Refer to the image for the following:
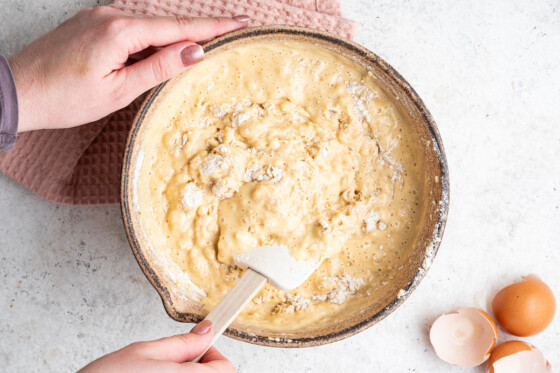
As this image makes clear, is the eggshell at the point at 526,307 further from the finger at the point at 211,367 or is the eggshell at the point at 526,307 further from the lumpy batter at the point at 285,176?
the finger at the point at 211,367

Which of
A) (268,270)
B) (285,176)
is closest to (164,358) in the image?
(268,270)

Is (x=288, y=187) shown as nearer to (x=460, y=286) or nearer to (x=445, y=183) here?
(x=445, y=183)

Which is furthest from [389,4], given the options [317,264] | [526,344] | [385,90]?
[526,344]

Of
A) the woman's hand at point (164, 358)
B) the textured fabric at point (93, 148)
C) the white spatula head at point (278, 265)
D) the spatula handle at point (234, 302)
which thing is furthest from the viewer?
the textured fabric at point (93, 148)

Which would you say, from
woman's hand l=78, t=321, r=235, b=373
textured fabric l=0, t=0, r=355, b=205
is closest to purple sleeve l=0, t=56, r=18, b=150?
textured fabric l=0, t=0, r=355, b=205

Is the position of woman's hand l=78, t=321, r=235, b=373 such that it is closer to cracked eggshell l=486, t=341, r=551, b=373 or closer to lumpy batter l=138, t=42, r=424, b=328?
lumpy batter l=138, t=42, r=424, b=328

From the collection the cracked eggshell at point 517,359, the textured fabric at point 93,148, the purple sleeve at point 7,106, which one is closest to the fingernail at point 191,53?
the textured fabric at point 93,148

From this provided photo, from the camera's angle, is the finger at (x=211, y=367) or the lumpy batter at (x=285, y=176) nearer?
the finger at (x=211, y=367)

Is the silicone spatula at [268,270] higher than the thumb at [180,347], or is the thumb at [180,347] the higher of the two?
the silicone spatula at [268,270]
